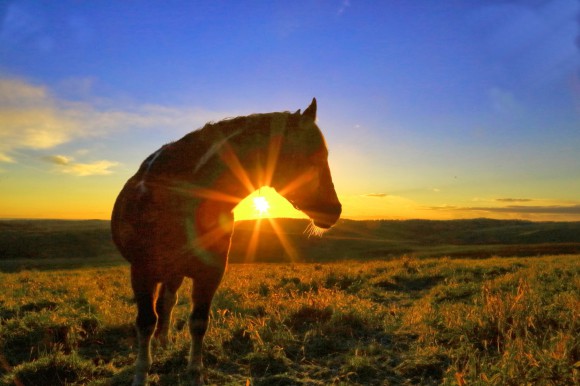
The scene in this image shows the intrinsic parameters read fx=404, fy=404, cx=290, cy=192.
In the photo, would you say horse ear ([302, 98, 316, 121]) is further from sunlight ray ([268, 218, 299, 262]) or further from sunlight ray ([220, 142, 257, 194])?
sunlight ray ([268, 218, 299, 262])

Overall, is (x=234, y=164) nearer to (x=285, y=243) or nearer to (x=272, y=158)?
(x=272, y=158)

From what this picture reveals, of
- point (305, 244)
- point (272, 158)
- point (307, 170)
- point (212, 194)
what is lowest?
point (305, 244)

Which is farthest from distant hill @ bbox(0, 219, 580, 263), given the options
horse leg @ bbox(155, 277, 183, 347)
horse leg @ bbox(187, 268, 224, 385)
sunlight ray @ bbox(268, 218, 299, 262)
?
horse leg @ bbox(187, 268, 224, 385)

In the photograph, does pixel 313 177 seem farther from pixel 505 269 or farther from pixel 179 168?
pixel 505 269

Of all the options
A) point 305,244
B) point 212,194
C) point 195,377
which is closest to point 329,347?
point 195,377

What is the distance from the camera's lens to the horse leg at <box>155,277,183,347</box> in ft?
17.2

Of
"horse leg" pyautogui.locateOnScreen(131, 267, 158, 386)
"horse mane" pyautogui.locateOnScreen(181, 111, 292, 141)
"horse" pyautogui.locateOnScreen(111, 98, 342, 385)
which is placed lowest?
"horse leg" pyautogui.locateOnScreen(131, 267, 158, 386)

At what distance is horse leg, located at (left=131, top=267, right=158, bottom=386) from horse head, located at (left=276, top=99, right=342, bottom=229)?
1.73 meters

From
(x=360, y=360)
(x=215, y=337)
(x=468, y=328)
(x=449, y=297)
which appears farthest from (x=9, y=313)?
(x=449, y=297)

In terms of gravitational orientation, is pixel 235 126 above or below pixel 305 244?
above

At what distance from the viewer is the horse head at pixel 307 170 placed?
4328 mm

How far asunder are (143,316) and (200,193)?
54.8 inches

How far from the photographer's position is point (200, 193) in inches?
162

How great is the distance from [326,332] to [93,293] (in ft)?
28.1
